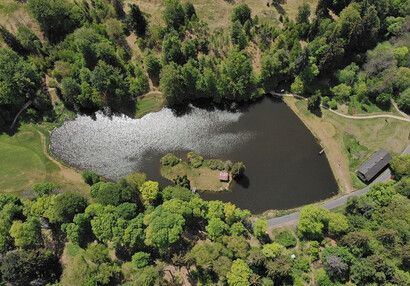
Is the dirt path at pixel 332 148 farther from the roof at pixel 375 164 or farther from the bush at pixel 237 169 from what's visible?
the bush at pixel 237 169

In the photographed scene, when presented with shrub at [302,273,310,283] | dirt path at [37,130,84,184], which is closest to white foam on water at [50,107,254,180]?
dirt path at [37,130,84,184]

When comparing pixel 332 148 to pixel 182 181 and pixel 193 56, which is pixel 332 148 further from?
pixel 193 56

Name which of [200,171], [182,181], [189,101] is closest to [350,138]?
[200,171]

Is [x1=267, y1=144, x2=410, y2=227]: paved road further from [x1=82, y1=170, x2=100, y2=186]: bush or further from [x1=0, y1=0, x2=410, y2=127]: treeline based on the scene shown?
[x1=82, y1=170, x2=100, y2=186]: bush

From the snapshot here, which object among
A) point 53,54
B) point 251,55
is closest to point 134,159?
point 53,54

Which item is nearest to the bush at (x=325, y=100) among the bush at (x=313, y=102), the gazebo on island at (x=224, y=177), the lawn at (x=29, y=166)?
the bush at (x=313, y=102)

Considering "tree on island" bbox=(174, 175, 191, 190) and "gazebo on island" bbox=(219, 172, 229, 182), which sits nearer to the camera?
"tree on island" bbox=(174, 175, 191, 190)

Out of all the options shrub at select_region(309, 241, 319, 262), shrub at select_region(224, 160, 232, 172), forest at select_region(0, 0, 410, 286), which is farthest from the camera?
shrub at select_region(224, 160, 232, 172)
